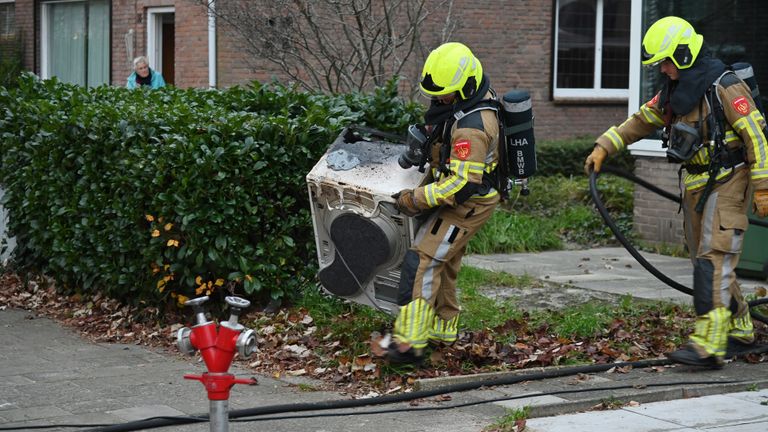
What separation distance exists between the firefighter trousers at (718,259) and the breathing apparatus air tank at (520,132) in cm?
112

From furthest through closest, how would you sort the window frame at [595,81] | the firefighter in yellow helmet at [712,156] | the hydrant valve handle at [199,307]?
the window frame at [595,81] < the firefighter in yellow helmet at [712,156] < the hydrant valve handle at [199,307]

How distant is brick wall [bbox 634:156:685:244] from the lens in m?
12.1

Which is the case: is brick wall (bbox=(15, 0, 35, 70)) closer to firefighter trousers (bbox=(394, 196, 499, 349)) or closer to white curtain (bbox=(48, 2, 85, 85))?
white curtain (bbox=(48, 2, 85, 85))

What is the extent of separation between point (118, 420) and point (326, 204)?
1.99m

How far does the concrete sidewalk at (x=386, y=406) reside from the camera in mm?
6047

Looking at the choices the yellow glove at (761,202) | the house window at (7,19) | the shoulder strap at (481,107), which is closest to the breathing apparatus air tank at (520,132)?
the shoulder strap at (481,107)

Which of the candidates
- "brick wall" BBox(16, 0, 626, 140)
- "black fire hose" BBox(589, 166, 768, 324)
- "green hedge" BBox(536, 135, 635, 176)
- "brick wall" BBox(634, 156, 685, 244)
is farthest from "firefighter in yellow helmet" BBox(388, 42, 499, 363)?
"brick wall" BBox(16, 0, 626, 140)

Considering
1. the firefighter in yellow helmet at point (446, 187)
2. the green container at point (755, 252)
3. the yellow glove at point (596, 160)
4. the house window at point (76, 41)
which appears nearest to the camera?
the firefighter in yellow helmet at point (446, 187)

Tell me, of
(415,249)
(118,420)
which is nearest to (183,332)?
(118,420)

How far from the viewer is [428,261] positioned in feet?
22.4

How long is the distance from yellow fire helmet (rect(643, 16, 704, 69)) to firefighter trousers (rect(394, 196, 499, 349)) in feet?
4.24

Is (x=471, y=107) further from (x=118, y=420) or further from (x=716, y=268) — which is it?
(x=118, y=420)

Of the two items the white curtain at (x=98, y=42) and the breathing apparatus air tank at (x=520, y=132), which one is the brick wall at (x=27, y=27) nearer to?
the white curtain at (x=98, y=42)

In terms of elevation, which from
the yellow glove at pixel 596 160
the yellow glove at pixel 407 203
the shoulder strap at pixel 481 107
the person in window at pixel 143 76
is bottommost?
the yellow glove at pixel 407 203
